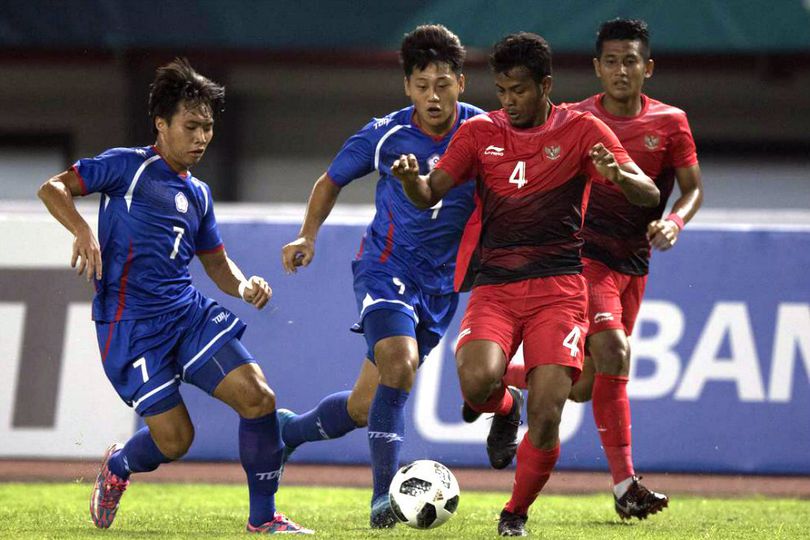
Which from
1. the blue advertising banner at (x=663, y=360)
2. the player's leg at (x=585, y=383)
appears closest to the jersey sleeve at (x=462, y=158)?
Result: the player's leg at (x=585, y=383)

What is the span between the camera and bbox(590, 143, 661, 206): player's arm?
5570 millimetres

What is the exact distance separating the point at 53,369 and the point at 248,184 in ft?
22.1

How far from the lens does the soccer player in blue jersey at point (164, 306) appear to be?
19.7ft

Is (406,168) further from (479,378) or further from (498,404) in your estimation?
(498,404)

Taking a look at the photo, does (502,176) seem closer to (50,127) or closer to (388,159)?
(388,159)

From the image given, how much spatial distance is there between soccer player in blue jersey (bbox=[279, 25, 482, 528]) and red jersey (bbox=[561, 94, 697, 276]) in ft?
2.51

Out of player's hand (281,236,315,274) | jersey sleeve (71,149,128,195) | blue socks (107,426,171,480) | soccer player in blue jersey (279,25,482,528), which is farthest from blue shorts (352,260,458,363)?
jersey sleeve (71,149,128,195)

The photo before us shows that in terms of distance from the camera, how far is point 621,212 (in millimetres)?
6945

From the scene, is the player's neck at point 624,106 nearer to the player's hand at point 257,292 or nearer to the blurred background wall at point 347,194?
the player's hand at point 257,292

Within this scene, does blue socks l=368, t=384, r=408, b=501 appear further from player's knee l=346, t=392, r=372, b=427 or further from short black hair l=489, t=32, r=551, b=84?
short black hair l=489, t=32, r=551, b=84

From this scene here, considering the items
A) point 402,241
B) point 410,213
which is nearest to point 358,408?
point 402,241

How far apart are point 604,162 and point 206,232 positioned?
2.01 metres

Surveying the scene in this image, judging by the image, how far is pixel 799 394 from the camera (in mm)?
8859

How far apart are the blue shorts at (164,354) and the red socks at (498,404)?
1.10 metres
